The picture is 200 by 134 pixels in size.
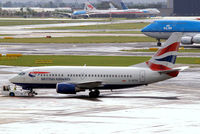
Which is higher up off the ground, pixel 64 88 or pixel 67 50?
pixel 64 88

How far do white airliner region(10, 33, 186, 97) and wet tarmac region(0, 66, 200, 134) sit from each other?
4.45 feet

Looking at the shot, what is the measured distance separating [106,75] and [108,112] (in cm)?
969

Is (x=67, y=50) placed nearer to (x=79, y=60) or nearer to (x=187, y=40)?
(x=79, y=60)

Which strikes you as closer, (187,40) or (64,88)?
(64,88)

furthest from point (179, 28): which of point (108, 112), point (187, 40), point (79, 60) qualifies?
point (108, 112)

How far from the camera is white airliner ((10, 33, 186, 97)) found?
2040 inches

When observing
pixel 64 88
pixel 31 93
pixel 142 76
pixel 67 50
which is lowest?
pixel 67 50

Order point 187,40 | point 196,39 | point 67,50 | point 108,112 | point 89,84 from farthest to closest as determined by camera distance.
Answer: point 187,40, point 196,39, point 67,50, point 89,84, point 108,112

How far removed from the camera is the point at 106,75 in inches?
2051

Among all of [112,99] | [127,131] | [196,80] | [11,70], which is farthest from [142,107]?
[11,70]

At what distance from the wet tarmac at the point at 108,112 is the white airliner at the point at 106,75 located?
4.45ft

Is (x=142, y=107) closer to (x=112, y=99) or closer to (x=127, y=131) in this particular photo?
(x=112, y=99)

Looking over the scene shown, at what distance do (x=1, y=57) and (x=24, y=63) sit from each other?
12.1 m

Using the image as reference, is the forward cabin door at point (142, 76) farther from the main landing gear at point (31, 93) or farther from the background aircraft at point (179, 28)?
the background aircraft at point (179, 28)
